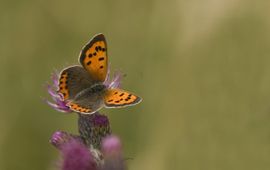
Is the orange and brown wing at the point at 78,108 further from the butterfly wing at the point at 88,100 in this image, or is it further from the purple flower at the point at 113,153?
the purple flower at the point at 113,153

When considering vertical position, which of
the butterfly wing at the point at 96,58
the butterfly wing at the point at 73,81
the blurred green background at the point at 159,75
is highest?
the butterfly wing at the point at 96,58

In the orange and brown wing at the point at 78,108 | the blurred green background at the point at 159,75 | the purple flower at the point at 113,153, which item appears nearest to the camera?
the purple flower at the point at 113,153

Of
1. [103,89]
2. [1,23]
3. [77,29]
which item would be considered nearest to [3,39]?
[1,23]

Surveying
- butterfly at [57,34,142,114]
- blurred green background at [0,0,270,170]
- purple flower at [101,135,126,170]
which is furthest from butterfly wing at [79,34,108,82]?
blurred green background at [0,0,270,170]

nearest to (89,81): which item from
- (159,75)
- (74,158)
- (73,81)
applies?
(73,81)

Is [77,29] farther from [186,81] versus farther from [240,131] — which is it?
[240,131]

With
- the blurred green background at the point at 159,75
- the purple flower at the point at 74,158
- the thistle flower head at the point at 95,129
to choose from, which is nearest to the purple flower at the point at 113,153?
the purple flower at the point at 74,158

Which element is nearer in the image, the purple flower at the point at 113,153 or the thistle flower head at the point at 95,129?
the purple flower at the point at 113,153

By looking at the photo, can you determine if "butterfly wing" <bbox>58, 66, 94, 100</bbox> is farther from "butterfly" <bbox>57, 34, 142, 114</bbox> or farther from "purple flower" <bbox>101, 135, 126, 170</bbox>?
"purple flower" <bbox>101, 135, 126, 170</bbox>

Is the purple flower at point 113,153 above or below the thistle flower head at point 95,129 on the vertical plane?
above

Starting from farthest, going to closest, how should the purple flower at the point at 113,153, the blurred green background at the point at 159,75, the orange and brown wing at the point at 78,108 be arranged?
1. the blurred green background at the point at 159,75
2. the orange and brown wing at the point at 78,108
3. the purple flower at the point at 113,153
